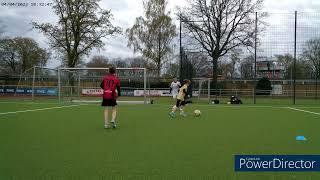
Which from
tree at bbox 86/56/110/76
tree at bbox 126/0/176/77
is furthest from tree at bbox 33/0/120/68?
tree at bbox 86/56/110/76

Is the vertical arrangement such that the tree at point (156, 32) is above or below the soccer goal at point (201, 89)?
above

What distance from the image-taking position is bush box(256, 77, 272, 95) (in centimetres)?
3753

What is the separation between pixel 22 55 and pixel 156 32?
97.5ft

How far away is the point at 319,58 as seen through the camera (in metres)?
44.7

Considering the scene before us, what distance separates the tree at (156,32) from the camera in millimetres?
60781

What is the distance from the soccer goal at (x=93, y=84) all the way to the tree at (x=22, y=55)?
50052 millimetres

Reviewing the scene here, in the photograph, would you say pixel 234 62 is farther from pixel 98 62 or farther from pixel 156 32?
pixel 98 62

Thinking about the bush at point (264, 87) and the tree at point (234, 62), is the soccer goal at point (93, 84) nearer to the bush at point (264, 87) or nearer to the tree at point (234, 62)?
the tree at point (234, 62)

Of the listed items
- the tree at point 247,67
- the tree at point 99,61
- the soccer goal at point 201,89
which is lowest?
the soccer goal at point 201,89

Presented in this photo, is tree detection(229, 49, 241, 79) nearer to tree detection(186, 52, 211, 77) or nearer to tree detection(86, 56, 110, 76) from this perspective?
tree detection(186, 52, 211, 77)

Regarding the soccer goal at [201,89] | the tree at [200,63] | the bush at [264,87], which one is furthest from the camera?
the bush at [264,87]

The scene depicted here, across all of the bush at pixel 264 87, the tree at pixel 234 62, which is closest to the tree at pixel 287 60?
the bush at pixel 264 87

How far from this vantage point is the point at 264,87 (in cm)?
3834

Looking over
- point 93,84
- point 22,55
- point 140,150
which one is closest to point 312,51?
point 93,84
